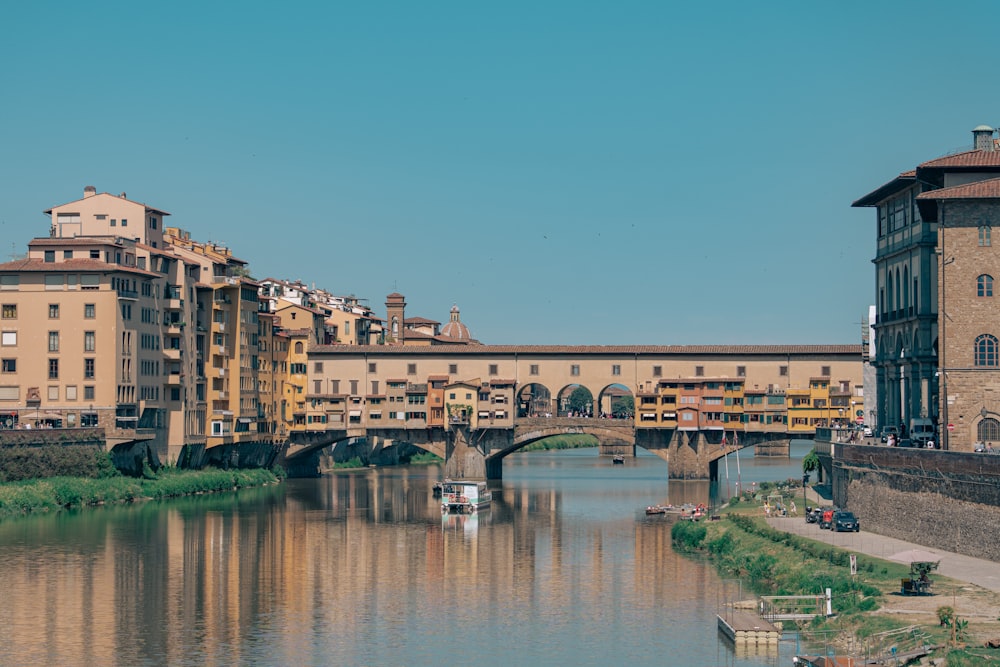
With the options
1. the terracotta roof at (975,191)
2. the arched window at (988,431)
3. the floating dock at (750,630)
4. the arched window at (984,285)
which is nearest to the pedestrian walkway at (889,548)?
the arched window at (988,431)

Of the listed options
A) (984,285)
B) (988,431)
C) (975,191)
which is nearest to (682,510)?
(988,431)

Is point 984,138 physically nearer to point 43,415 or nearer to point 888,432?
point 888,432

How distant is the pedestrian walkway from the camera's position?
2124 inches

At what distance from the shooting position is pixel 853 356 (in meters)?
126

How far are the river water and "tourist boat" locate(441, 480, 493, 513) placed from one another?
1148 mm

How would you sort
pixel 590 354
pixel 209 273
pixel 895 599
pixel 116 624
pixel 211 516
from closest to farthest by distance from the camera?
pixel 895 599 < pixel 116 624 < pixel 211 516 < pixel 209 273 < pixel 590 354

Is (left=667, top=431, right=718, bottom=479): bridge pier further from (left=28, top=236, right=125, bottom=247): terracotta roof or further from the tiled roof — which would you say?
(left=28, top=236, right=125, bottom=247): terracotta roof

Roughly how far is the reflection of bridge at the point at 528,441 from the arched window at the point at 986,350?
180 feet

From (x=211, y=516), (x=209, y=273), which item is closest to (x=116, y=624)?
(x=211, y=516)

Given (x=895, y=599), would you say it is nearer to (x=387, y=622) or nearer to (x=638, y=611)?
(x=638, y=611)

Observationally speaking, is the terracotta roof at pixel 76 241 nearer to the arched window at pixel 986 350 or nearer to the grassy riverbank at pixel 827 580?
the grassy riverbank at pixel 827 580

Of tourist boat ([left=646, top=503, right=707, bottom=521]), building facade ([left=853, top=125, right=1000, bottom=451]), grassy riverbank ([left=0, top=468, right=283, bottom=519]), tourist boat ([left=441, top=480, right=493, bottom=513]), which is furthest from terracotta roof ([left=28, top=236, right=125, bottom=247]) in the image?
building facade ([left=853, top=125, right=1000, bottom=451])

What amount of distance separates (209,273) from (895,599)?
80.5 m

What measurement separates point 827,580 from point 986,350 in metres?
18.1
